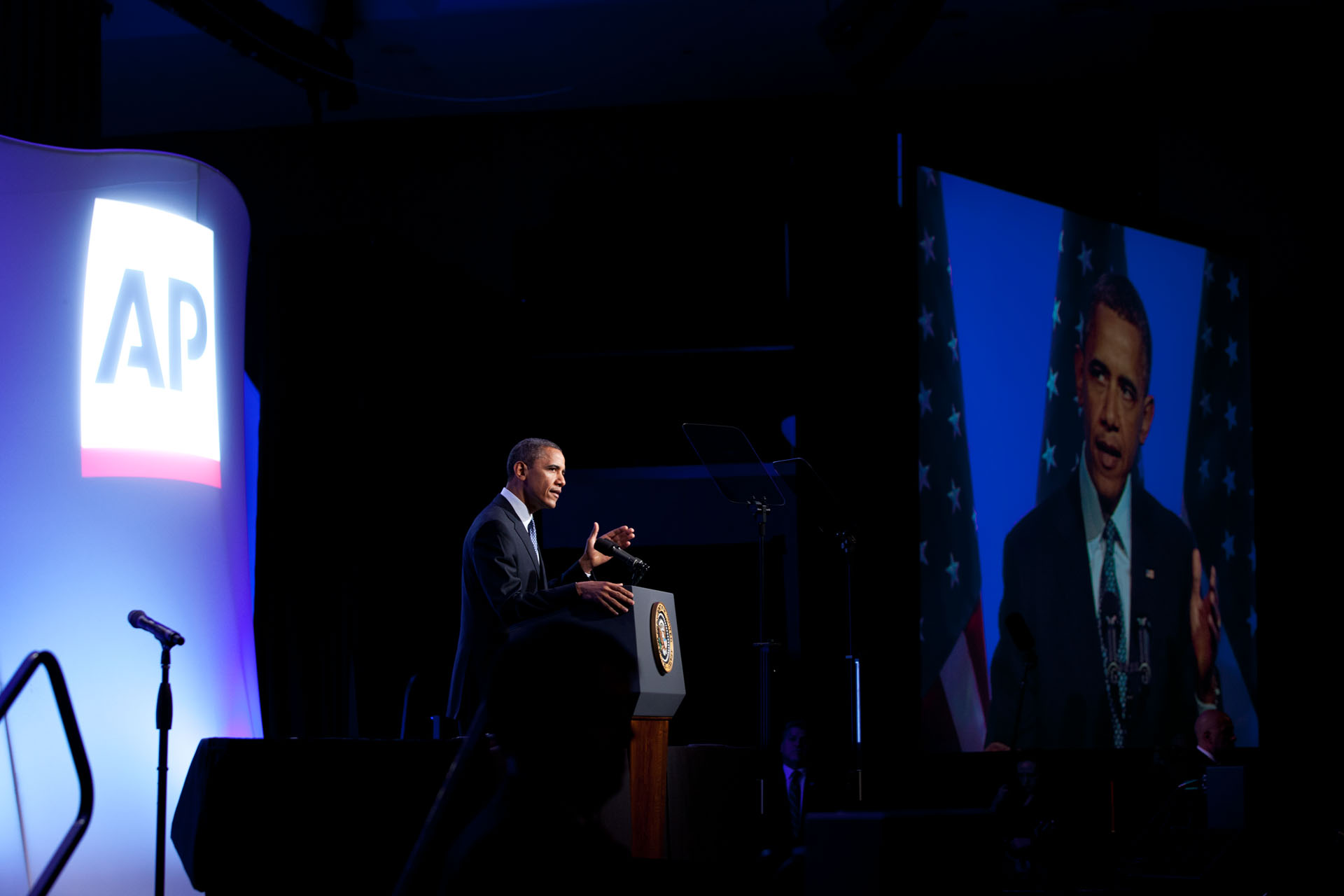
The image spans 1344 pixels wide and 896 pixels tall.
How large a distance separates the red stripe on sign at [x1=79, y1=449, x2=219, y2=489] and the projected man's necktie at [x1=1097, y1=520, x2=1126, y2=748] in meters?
4.06

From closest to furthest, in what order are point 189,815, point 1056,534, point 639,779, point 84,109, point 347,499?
point 189,815 < point 639,779 < point 84,109 < point 1056,534 < point 347,499

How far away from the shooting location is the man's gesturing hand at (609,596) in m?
3.41

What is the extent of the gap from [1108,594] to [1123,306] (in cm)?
148

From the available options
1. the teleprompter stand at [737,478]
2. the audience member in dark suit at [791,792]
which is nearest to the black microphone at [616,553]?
the teleprompter stand at [737,478]

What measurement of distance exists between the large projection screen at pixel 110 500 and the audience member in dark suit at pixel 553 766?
252 centimetres

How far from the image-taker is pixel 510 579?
3.64 m

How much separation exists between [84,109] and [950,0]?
479 cm

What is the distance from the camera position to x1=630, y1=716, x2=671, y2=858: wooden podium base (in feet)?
11.5

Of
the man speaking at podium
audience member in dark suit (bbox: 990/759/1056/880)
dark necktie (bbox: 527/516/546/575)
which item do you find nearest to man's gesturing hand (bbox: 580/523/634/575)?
the man speaking at podium

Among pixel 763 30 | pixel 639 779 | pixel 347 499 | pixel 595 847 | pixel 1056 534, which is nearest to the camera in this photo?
pixel 595 847

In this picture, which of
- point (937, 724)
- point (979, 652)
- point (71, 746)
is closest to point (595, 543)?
point (71, 746)

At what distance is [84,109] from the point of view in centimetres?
478

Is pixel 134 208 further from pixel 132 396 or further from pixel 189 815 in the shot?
pixel 189 815

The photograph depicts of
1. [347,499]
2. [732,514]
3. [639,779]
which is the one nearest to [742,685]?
[732,514]
